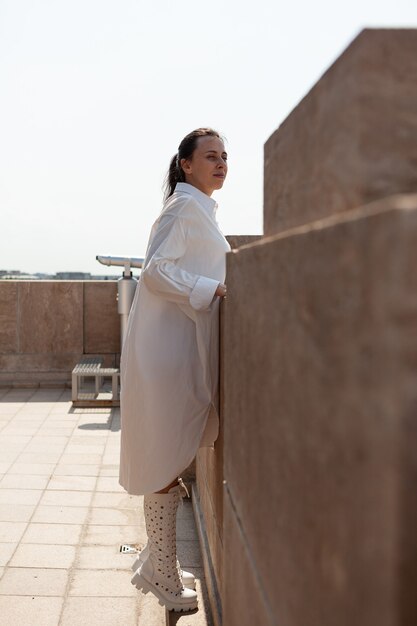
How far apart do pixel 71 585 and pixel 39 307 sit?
20.3 feet

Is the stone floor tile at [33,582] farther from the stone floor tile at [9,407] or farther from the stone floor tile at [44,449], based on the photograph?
the stone floor tile at [9,407]

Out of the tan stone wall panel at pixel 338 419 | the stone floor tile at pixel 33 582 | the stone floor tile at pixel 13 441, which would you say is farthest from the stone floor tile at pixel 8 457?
the tan stone wall panel at pixel 338 419

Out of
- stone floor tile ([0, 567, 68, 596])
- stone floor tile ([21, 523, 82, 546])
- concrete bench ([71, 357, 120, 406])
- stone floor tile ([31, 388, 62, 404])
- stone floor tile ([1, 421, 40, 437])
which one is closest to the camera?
stone floor tile ([0, 567, 68, 596])

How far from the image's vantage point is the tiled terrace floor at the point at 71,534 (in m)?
2.86

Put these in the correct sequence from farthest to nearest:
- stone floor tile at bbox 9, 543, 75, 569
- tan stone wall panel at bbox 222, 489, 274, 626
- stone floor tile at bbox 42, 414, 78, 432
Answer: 1. stone floor tile at bbox 42, 414, 78, 432
2. stone floor tile at bbox 9, 543, 75, 569
3. tan stone wall panel at bbox 222, 489, 274, 626

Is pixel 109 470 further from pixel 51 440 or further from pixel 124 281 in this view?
pixel 124 281

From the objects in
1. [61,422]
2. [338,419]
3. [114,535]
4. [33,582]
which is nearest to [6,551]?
[33,582]

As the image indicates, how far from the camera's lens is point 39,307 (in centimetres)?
897

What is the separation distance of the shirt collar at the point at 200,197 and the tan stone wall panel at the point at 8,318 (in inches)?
259

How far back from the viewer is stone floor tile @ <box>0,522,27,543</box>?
11.9 ft

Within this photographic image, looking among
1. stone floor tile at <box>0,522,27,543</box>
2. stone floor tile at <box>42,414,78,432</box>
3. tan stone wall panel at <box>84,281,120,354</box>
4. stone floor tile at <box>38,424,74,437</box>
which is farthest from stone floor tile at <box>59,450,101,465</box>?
tan stone wall panel at <box>84,281,120,354</box>

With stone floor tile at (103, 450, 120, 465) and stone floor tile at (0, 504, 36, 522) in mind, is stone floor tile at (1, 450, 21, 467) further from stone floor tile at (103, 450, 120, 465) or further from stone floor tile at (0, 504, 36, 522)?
stone floor tile at (0, 504, 36, 522)

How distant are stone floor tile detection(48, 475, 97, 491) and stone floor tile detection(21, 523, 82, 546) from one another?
0.69m

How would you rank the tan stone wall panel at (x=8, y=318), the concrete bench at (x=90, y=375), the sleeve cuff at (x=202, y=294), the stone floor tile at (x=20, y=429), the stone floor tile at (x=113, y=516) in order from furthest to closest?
the tan stone wall panel at (x=8, y=318), the concrete bench at (x=90, y=375), the stone floor tile at (x=20, y=429), the stone floor tile at (x=113, y=516), the sleeve cuff at (x=202, y=294)
